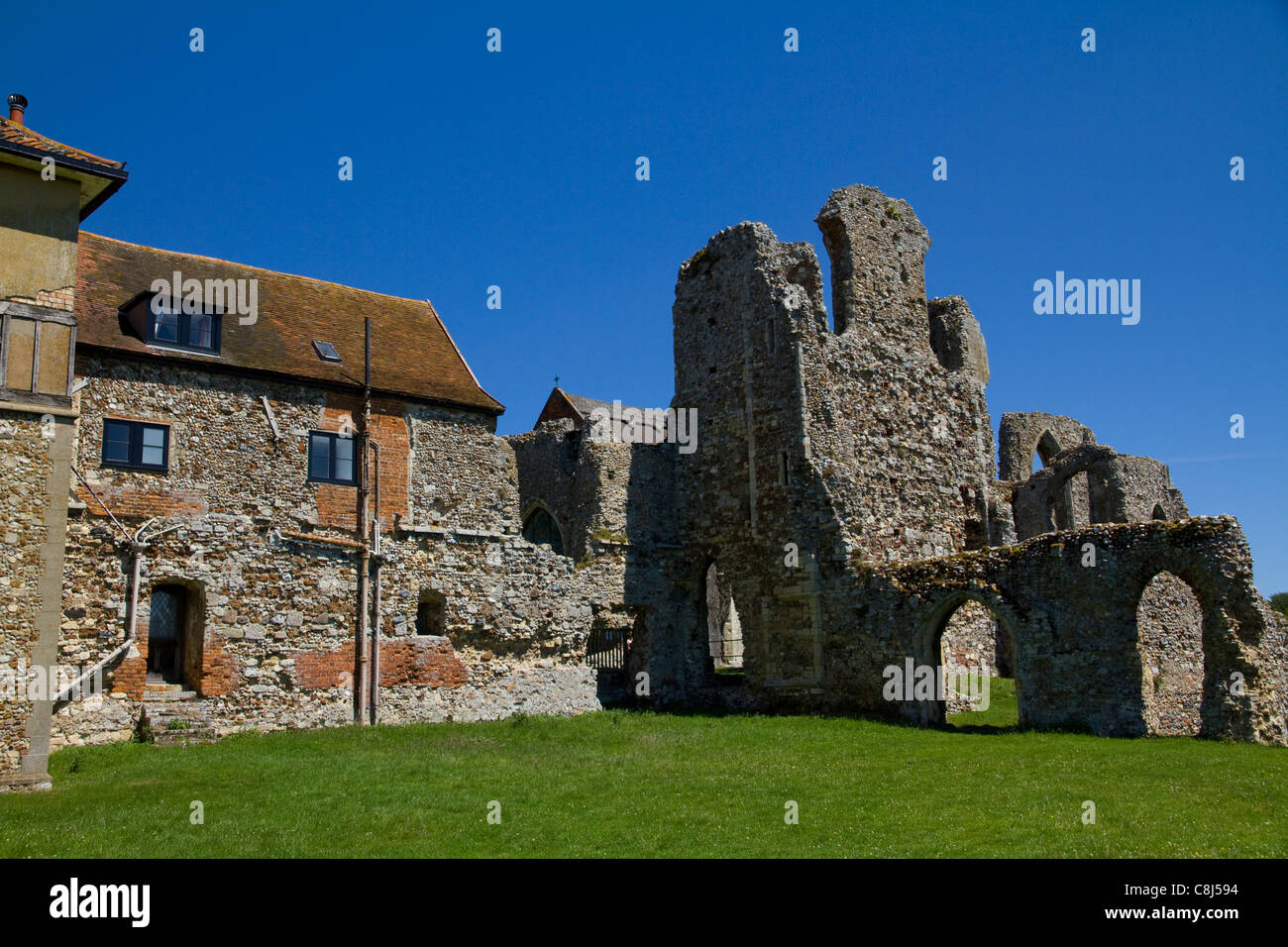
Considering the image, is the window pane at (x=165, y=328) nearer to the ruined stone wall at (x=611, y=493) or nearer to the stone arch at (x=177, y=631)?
the stone arch at (x=177, y=631)

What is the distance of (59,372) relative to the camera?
14688 mm

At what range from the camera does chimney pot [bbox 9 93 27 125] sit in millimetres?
16750

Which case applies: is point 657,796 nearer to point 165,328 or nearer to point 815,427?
point 815,427

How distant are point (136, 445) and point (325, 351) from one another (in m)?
4.99

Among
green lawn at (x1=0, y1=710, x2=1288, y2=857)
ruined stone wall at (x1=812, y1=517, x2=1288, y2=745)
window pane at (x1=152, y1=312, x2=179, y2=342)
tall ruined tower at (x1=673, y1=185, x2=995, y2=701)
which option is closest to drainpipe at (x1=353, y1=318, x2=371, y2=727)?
green lawn at (x1=0, y1=710, x2=1288, y2=857)

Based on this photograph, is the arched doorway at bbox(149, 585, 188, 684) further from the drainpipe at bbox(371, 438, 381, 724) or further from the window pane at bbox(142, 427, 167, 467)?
the drainpipe at bbox(371, 438, 381, 724)

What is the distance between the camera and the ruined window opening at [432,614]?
72.8ft

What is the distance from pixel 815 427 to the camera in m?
24.5

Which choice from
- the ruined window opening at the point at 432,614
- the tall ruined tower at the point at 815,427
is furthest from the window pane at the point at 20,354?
the tall ruined tower at the point at 815,427

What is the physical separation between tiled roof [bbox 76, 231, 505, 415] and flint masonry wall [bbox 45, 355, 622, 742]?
1.45 feet

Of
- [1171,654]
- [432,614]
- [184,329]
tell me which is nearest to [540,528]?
[432,614]

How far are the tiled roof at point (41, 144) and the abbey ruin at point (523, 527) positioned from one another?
0.09 m
